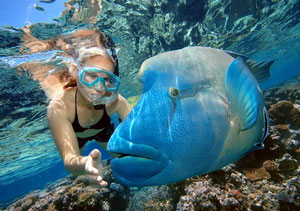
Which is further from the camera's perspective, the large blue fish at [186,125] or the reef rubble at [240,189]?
the reef rubble at [240,189]

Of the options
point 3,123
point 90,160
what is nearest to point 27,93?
point 3,123

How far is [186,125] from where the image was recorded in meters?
1.15

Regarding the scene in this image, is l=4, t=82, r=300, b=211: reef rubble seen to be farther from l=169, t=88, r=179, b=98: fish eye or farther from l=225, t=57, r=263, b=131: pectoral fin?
l=169, t=88, r=179, b=98: fish eye

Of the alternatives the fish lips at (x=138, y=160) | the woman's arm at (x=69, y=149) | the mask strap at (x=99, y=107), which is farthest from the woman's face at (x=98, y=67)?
the fish lips at (x=138, y=160)

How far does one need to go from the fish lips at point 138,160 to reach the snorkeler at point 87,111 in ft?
1.74

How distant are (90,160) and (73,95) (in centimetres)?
212

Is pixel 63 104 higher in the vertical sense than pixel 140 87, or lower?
lower

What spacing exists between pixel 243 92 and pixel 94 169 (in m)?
1.32

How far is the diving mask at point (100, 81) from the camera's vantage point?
3385 mm

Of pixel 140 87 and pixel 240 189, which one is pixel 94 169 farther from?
pixel 240 189

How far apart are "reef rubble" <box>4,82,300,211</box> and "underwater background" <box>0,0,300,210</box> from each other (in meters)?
0.02

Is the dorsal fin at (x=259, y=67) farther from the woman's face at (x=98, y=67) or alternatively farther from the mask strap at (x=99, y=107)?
the mask strap at (x=99, y=107)

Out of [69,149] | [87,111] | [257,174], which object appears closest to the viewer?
[69,149]

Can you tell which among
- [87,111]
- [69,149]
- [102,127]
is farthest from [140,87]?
[102,127]
